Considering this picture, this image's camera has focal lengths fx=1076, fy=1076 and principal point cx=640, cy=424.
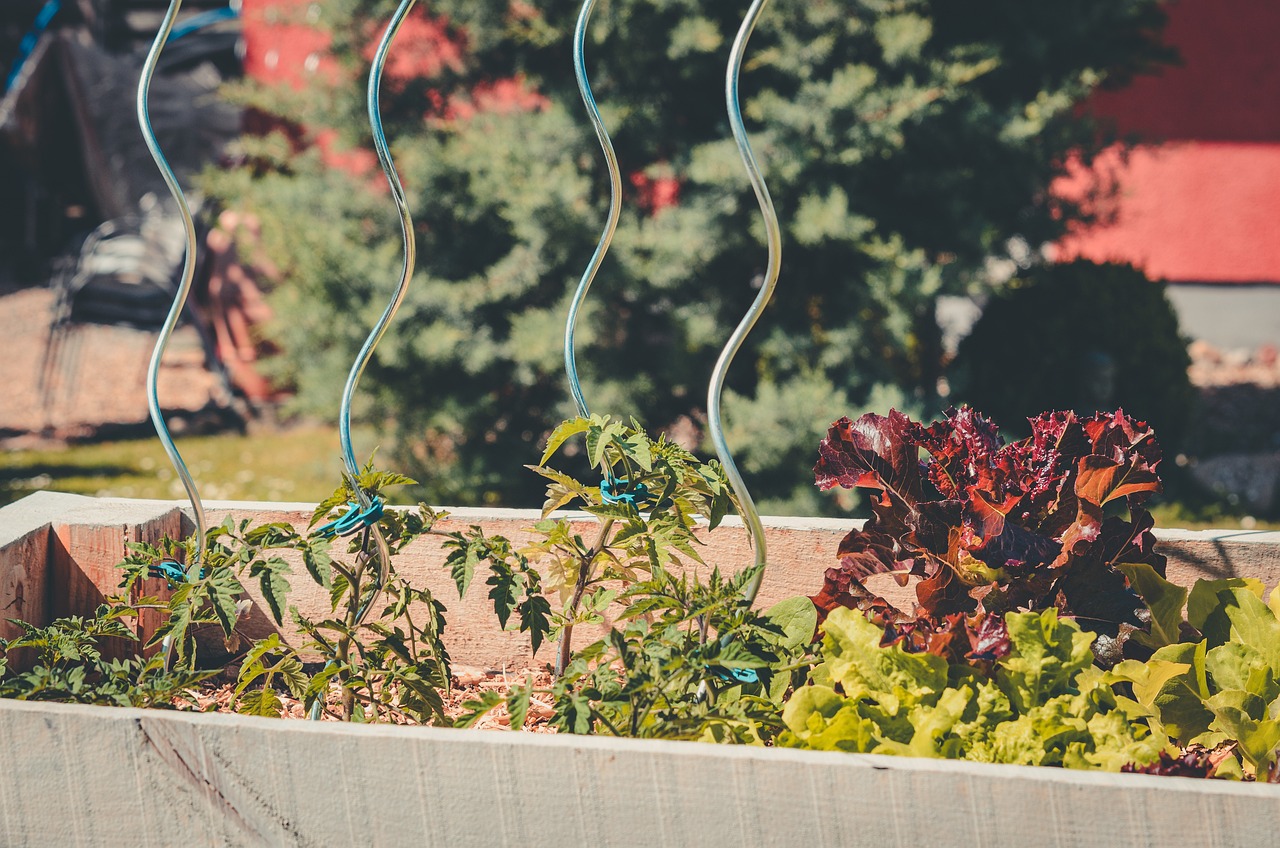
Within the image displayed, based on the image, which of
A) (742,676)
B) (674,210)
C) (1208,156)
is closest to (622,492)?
(742,676)

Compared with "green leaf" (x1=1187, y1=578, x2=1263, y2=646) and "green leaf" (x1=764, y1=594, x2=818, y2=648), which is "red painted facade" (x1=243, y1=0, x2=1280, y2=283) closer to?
"green leaf" (x1=1187, y1=578, x2=1263, y2=646)

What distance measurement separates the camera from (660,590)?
1530mm

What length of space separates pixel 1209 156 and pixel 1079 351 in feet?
12.4

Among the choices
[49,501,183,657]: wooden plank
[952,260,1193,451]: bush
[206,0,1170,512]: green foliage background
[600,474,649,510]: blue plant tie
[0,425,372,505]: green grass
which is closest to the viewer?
[600,474,649,510]: blue plant tie

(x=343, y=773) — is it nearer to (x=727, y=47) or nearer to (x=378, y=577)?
(x=378, y=577)

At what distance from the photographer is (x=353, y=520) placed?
5.13 feet

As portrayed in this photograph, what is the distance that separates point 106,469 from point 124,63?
13.3 ft

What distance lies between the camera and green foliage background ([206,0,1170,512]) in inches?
159

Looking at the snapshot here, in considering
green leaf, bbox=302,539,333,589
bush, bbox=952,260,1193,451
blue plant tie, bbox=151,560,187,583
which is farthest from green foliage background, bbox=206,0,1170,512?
green leaf, bbox=302,539,333,589

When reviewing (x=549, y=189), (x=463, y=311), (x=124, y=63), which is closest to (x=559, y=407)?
(x=463, y=311)

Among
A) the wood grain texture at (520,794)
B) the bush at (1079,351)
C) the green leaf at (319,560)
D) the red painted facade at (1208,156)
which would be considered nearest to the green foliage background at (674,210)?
the bush at (1079,351)

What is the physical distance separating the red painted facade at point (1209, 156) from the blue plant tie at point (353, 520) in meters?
6.59

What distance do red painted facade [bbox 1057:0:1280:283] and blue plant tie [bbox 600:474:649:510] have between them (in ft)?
20.9

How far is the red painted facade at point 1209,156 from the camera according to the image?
24.0 feet
